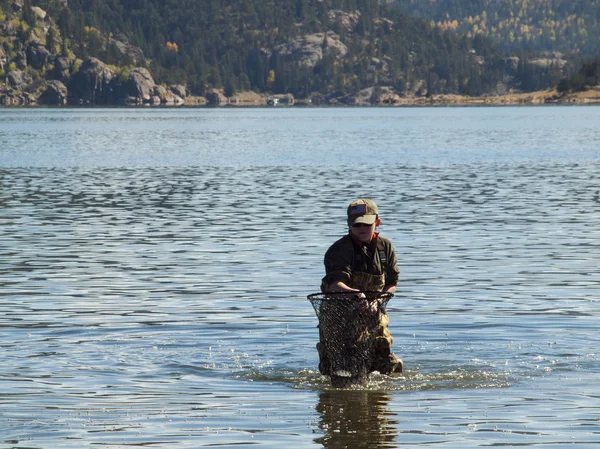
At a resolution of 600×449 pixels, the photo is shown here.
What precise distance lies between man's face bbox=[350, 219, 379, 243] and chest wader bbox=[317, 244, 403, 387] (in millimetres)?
287

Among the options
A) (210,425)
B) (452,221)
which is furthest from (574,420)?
(452,221)

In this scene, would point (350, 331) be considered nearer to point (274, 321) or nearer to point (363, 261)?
point (363, 261)

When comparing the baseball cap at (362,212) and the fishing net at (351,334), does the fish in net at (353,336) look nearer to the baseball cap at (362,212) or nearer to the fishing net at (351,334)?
the fishing net at (351,334)

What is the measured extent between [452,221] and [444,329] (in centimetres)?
1774

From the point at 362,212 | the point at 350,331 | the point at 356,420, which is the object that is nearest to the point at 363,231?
the point at 362,212

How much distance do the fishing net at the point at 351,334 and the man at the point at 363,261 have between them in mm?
43

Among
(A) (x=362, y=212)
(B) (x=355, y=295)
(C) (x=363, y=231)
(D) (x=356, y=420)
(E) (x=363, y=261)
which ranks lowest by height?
(D) (x=356, y=420)

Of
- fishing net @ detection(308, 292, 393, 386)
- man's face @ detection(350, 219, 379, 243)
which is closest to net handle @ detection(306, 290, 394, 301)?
fishing net @ detection(308, 292, 393, 386)

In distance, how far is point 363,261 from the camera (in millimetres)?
13945

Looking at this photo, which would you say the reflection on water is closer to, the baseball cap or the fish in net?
the fish in net

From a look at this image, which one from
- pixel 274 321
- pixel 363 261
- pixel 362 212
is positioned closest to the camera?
pixel 362 212

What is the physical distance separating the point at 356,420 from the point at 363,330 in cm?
120

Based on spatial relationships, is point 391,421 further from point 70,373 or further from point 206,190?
point 206,190

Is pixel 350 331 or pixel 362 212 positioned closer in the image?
pixel 362 212
